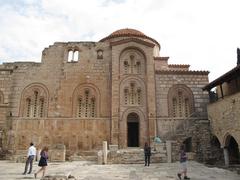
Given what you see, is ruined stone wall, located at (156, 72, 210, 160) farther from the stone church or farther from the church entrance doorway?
the church entrance doorway

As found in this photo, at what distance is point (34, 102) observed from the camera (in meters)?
20.3

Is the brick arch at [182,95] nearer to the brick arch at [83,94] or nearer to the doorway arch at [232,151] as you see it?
the doorway arch at [232,151]

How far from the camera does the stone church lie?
19219mm

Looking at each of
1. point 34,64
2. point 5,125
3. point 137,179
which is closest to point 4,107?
point 5,125

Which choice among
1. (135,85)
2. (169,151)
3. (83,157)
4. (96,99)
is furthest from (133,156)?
(135,85)

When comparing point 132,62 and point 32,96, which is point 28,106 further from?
point 132,62

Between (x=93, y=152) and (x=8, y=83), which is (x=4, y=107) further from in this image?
(x=93, y=152)

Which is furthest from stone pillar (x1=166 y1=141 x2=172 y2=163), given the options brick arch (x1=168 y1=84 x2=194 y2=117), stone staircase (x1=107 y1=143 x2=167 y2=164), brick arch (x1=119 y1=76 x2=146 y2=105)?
brick arch (x1=119 y1=76 x2=146 y2=105)

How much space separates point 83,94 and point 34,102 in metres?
4.14

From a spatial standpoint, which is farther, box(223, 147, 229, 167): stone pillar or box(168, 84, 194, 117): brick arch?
box(168, 84, 194, 117): brick arch

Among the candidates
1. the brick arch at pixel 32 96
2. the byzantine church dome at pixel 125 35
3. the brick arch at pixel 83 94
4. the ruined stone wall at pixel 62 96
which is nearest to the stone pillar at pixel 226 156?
the ruined stone wall at pixel 62 96

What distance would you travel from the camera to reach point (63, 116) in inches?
773

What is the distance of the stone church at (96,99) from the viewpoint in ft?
63.1

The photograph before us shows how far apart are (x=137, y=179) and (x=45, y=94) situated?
13.1m
